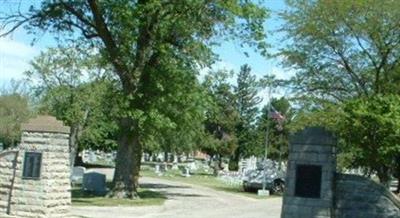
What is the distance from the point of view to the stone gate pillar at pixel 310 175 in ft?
Result: 48.0

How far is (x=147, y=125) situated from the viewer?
2522 cm

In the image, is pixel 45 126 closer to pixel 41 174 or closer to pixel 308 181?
pixel 41 174

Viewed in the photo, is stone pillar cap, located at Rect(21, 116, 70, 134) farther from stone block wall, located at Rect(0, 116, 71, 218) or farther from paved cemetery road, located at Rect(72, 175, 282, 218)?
paved cemetery road, located at Rect(72, 175, 282, 218)

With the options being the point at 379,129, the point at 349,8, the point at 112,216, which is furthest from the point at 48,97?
the point at 379,129

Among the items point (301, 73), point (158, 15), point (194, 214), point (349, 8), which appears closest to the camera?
point (194, 214)

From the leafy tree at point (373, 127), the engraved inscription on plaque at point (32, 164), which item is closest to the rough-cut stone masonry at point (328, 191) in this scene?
the leafy tree at point (373, 127)

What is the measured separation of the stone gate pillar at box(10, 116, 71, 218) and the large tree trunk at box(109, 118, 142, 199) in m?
8.96

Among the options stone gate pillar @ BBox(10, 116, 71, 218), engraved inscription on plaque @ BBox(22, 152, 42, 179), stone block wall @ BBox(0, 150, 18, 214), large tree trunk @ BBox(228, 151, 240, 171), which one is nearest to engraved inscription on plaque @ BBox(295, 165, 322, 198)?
stone gate pillar @ BBox(10, 116, 71, 218)

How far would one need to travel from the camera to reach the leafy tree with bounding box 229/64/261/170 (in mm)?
88062

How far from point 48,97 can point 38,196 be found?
32.1 meters

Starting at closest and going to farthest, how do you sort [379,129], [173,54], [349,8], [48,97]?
1. [379,129]
2. [173,54]
3. [349,8]
4. [48,97]

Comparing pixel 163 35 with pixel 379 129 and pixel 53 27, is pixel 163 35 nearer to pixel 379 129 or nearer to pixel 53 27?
pixel 53 27

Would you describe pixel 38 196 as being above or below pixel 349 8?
below

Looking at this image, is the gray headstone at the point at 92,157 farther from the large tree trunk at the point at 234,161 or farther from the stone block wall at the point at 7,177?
the stone block wall at the point at 7,177
